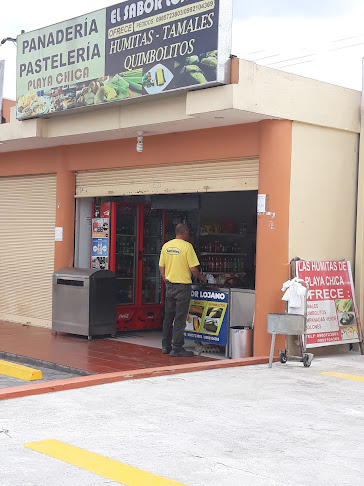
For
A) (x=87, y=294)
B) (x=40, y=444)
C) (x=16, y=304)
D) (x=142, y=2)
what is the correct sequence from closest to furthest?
(x=40, y=444) < (x=142, y=2) < (x=87, y=294) < (x=16, y=304)

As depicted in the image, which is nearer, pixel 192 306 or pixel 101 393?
pixel 101 393

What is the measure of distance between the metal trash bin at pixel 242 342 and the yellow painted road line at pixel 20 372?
109 inches

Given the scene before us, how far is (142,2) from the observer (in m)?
10.1

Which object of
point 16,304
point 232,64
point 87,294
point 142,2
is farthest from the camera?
point 16,304

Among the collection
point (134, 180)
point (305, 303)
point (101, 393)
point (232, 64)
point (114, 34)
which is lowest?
point (101, 393)

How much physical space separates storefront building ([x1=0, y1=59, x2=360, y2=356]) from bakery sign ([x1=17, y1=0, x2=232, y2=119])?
0.31 meters

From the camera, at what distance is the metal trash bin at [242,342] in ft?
32.7

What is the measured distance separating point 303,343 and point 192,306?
2.06m

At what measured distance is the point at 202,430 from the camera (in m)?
6.05

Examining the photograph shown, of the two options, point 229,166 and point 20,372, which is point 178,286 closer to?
point 229,166

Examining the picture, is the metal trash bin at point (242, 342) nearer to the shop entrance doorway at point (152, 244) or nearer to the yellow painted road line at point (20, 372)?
the shop entrance doorway at point (152, 244)

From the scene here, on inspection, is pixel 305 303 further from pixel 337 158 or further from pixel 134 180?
pixel 134 180

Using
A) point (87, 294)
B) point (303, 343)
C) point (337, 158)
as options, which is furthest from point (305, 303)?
point (87, 294)

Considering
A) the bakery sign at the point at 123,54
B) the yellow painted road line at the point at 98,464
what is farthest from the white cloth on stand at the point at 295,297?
the yellow painted road line at the point at 98,464
